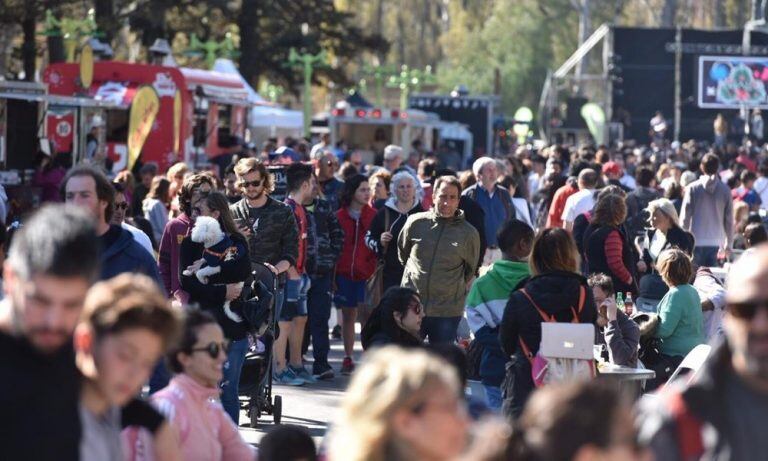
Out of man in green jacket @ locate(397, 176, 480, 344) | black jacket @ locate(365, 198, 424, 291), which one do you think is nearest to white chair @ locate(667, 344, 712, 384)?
man in green jacket @ locate(397, 176, 480, 344)

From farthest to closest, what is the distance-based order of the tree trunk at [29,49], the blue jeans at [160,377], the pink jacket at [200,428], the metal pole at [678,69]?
the metal pole at [678,69] < the tree trunk at [29,49] < the blue jeans at [160,377] < the pink jacket at [200,428]

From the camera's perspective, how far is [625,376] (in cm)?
844

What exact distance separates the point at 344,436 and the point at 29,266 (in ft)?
2.62

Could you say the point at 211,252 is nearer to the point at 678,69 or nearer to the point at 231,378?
the point at 231,378

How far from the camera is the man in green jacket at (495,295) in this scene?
870cm

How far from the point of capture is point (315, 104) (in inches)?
3524

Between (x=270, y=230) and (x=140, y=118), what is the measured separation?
12.4 meters

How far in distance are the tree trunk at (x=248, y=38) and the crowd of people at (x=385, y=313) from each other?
96.2ft

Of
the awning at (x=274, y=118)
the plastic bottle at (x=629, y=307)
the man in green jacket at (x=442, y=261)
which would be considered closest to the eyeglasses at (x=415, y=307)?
the man in green jacket at (x=442, y=261)

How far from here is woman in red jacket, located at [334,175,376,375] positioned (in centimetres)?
1299

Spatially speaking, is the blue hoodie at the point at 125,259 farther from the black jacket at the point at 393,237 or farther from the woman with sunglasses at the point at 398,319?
the black jacket at the point at 393,237

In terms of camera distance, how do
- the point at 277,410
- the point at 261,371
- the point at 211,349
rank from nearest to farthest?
the point at 211,349 < the point at 261,371 < the point at 277,410

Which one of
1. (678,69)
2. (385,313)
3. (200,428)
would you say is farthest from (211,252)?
(678,69)

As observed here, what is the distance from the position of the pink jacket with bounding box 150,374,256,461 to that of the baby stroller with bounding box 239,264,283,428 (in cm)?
387
